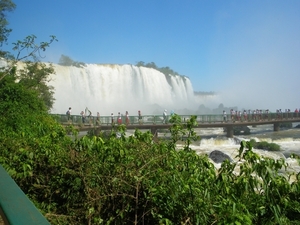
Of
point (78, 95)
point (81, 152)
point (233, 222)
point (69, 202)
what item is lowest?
point (69, 202)

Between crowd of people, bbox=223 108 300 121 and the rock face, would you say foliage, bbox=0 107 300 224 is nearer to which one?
the rock face

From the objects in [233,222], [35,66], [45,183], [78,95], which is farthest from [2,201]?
[78,95]

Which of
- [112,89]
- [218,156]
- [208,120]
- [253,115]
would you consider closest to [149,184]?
[218,156]

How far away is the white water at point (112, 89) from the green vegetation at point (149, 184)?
93.0ft

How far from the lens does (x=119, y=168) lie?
285 centimetres

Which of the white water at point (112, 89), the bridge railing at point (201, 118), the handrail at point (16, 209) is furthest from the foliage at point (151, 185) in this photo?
the white water at point (112, 89)

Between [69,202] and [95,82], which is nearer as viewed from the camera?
[69,202]

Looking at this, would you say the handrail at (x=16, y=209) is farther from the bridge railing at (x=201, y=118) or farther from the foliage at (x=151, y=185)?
the bridge railing at (x=201, y=118)

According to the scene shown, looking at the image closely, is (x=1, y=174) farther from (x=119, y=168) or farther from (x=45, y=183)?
(x=45, y=183)

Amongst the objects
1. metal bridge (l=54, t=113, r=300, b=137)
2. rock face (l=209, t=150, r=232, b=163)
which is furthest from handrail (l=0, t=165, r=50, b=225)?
metal bridge (l=54, t=113, r=300, b=137)

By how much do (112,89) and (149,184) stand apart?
1727 inches

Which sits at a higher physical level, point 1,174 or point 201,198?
point 1,174

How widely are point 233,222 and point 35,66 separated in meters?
24.7

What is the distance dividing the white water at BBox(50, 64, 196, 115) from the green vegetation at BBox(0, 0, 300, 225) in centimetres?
2834
